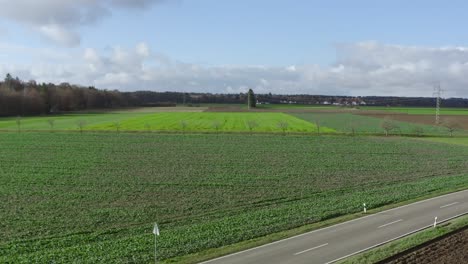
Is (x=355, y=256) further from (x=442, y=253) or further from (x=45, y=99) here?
(x=45, y=99)

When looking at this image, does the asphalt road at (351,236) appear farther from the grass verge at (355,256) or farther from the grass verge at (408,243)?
the grass verge at (408,243)

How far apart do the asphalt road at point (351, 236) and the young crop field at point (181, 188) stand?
5.45 ft

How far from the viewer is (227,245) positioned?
2123cm

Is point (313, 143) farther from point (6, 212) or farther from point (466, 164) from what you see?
point (6, 212)

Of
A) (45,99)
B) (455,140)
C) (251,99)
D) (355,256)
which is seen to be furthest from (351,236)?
(251,99)

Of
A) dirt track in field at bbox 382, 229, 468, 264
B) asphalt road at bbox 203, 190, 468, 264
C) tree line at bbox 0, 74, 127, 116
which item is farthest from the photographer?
tree line at bbox 0, 74, 127, 116

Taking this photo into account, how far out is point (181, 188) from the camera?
34.9 metres

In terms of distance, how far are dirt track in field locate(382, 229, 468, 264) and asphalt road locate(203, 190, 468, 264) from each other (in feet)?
6.42

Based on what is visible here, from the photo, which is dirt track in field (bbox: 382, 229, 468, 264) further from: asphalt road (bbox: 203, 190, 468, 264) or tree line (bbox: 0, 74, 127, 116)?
tree line (bbox: 0, 74, 127, 116)

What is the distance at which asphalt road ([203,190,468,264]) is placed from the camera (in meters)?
19.7

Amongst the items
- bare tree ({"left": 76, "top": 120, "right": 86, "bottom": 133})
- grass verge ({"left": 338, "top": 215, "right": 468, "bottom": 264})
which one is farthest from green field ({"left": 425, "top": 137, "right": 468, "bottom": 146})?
bare tree ({"left": 76, "top": 120, "right": 86, "bottom": 133})

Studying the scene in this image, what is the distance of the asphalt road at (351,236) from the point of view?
64.5 feet

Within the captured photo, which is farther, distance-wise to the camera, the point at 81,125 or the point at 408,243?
the point at 81,125

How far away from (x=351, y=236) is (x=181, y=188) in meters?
15.1
